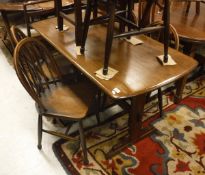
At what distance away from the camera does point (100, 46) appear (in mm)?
1543

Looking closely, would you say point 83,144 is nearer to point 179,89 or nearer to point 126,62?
point 126,62

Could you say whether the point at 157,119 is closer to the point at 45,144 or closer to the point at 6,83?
the point at 45,144

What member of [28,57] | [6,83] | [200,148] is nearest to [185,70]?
[200,148]

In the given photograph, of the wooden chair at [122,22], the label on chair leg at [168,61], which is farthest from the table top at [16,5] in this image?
the label on chair leg at [168,61]

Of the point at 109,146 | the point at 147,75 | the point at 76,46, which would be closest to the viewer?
the point at 147,75

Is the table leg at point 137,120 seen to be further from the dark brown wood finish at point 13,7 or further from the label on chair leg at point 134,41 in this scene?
the dark brown wood finish at point 13,7

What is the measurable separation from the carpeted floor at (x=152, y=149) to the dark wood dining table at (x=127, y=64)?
0.19m

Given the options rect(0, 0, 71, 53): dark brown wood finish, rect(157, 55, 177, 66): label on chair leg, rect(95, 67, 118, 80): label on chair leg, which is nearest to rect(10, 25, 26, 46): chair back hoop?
rect(95, 67, 118, 80): label on chair leg

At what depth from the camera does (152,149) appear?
186 centimetres

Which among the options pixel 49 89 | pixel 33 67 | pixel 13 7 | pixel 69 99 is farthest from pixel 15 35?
pixel 13 7

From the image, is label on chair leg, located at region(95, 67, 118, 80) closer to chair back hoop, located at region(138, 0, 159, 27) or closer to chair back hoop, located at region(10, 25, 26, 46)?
chair back hoop, located at region(138, 0, 159, 27)

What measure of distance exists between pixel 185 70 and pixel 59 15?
0.96 meters

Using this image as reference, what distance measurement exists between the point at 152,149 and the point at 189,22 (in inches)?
50.8

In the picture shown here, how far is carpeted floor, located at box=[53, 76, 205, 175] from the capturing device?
1708 mm
